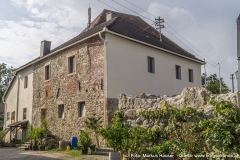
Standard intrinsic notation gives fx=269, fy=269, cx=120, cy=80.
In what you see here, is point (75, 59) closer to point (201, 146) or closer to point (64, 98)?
point (64, 98)

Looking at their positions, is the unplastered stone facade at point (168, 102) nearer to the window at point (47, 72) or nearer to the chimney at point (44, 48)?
the window at point (47, 72)

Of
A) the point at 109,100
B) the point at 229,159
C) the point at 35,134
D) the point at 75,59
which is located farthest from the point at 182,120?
the point at 35,134

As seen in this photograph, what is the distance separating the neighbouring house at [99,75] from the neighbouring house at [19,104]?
1.21 meters

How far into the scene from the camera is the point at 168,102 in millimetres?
9898

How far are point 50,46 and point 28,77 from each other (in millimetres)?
3108

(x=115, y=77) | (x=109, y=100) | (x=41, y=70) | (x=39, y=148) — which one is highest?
(x=41, y=70)

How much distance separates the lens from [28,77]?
2183 cm

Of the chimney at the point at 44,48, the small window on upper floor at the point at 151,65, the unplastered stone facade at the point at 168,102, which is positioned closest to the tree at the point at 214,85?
the small window on upper floor at the point at 151,65

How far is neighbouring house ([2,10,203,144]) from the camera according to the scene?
47.4 ft

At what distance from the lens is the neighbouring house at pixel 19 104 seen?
21.0 metres

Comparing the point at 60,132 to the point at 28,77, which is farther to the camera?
the point at 28,77

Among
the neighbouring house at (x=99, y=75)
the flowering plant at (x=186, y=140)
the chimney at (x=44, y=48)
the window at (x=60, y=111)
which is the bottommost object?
the flowering plant at (x=186, y=140)

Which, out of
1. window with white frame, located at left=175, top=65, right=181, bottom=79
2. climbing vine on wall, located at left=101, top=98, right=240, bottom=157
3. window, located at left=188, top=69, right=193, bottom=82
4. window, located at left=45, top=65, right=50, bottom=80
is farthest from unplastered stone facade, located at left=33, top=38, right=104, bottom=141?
window, located at left=188, top=69, right=193, bottom=82

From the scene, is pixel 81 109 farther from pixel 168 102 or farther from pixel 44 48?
pixel 44 48
